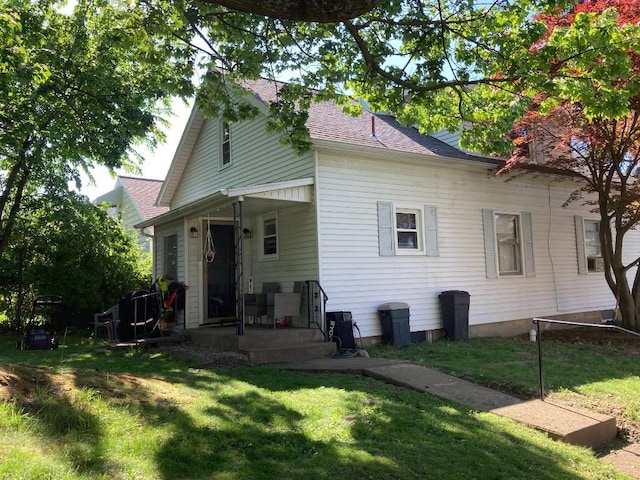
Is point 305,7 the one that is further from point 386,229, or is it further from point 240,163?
point 240,163

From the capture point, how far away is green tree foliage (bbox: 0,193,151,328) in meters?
13.9

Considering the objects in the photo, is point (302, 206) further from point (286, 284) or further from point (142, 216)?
point (142, 216)

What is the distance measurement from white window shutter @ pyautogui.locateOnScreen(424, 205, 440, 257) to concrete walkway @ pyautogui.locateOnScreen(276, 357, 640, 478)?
386 centimetres

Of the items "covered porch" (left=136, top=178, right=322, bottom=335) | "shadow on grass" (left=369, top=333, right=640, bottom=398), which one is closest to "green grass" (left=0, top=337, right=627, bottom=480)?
"shadow on grass" (left=369, top=333, right=640, bottom=398)

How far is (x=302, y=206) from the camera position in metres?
10.1

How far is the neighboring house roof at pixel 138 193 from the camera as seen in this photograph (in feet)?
75.4

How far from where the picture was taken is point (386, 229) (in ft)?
34.7

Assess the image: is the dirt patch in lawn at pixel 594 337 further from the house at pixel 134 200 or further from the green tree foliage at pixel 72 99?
the house at pixel 134 200

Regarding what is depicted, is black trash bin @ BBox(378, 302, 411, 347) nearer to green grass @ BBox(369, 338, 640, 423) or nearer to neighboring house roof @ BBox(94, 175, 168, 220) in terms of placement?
green grass @ BBox(369, 338, 640, 423)

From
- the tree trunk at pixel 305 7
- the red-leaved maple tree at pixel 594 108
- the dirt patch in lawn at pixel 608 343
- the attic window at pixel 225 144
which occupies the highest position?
the attic window at pixel 225 144

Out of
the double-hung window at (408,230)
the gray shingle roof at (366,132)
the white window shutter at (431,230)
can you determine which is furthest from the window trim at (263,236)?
the white window shutter at (431,230)

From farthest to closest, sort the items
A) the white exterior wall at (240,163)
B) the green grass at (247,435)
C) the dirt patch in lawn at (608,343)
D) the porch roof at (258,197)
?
the white exterior wall at (240,163) → the porch roof at (258,197) → the dirt patch in lawn at (608,343) → the green grass at (247,435)

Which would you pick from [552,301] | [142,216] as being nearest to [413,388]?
[552,301]

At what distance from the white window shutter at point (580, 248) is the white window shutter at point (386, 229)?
6882 millimetres
